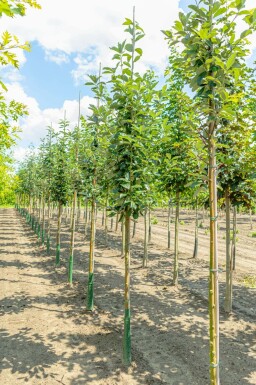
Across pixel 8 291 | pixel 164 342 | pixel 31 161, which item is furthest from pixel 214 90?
pixel 31 161

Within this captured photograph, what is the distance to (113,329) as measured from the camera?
27.0 feet

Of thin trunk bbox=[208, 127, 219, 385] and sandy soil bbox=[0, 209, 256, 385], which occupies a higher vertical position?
thin trunk bbox=[208, 127, 219, 385]

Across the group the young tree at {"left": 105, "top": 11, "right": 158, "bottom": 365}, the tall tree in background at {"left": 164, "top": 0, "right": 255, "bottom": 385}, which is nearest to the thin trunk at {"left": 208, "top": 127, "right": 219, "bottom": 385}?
the tall tree in background at {"left": 164, "top": 0, "right": 255, "bottom": 385}

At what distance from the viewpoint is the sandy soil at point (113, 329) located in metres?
6.20

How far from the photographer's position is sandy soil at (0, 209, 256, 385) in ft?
20.3

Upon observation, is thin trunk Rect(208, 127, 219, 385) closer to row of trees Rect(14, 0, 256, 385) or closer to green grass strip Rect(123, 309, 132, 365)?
row of trees Rect(14, 0, 256, 385)

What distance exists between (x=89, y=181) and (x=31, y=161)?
75.2ft

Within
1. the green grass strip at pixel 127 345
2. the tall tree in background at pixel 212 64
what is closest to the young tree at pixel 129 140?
the green grass strip at pixel 127 345

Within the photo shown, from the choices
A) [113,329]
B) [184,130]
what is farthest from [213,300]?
[113,329]

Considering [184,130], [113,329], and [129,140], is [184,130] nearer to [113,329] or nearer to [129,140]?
[129,140]

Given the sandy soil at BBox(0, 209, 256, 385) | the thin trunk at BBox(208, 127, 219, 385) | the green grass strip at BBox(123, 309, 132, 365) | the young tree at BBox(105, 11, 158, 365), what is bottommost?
the sandy soil at BBox(0, 209, 256, 385)

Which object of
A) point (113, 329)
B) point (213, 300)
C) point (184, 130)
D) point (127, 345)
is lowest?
point (113, 329)

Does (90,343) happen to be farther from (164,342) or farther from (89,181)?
(89,181)

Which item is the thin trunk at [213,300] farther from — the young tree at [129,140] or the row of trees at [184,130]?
the young tree at [129,140]
